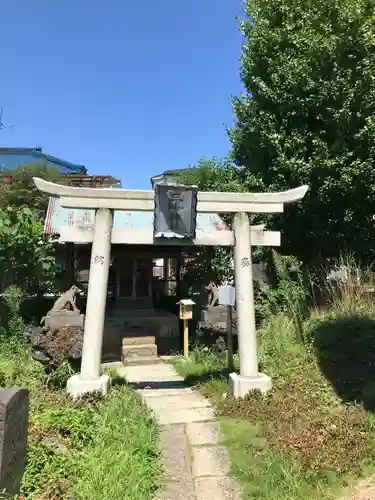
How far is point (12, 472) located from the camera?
308 cm

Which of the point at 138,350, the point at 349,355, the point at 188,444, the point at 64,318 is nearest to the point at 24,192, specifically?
the point at 138,350

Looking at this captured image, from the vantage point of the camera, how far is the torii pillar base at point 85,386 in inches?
232

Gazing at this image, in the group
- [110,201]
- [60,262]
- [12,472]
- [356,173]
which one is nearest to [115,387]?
[110,201]

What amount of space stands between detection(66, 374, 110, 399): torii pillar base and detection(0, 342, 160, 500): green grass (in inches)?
7.7

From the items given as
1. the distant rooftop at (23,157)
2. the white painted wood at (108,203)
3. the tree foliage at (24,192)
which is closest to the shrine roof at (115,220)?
the white painted wood at (108,203)

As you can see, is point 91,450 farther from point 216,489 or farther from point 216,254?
point 216,254

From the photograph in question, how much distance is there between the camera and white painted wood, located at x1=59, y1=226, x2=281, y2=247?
633 centimetres

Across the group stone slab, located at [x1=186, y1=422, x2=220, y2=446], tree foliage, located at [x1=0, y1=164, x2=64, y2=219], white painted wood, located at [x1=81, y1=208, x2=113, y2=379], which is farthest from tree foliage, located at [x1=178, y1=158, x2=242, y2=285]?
tree foliage, located at [x1=0, y1=164, x2=64, y2=219]

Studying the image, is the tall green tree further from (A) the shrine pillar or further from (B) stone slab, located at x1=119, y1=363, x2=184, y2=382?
(B) stone slab, located at x1=119, y1=363, x2=184, y2=382

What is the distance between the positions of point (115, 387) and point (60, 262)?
231 inches

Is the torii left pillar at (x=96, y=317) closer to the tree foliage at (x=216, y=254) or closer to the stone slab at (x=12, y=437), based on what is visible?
the stone slab at (x=12, y=437)

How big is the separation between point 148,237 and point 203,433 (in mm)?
2868

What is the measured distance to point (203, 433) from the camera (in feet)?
16.9

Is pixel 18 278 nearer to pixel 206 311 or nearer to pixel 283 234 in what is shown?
pixel 206 311
